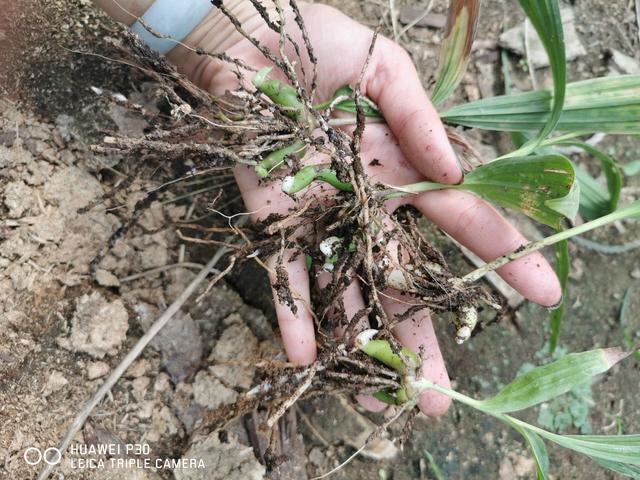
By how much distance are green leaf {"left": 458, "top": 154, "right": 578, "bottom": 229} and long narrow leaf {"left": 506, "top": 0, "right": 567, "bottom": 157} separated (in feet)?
0.54

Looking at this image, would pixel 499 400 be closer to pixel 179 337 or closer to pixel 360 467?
pixel 360 467

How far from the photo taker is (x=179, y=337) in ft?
4.37

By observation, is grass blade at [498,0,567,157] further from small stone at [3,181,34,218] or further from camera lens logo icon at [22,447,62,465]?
camera lens logo icon at [22,447,62,465]

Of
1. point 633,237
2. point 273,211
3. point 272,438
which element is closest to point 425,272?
point 273,211

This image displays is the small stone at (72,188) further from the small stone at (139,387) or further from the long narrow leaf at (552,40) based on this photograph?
the long narrow leaf at (552,40)

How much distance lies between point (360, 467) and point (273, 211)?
27.9 inches

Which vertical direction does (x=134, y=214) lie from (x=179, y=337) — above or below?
above

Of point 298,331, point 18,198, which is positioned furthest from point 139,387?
point 18,198

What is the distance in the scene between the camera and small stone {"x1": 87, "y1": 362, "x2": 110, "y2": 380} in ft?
4.11

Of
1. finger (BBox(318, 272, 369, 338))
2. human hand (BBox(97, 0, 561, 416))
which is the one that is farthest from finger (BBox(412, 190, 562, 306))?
finger (BBox(318, 272, 369, 338))

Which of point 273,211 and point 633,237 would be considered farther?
point 633,237

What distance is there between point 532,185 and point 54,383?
115 centimetres

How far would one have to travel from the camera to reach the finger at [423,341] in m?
1.27

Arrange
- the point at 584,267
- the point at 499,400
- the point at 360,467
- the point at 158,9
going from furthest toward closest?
1. the point at 584,267
2. the point at 360,467
3. the point at 158,9
4. the point at 499,400
